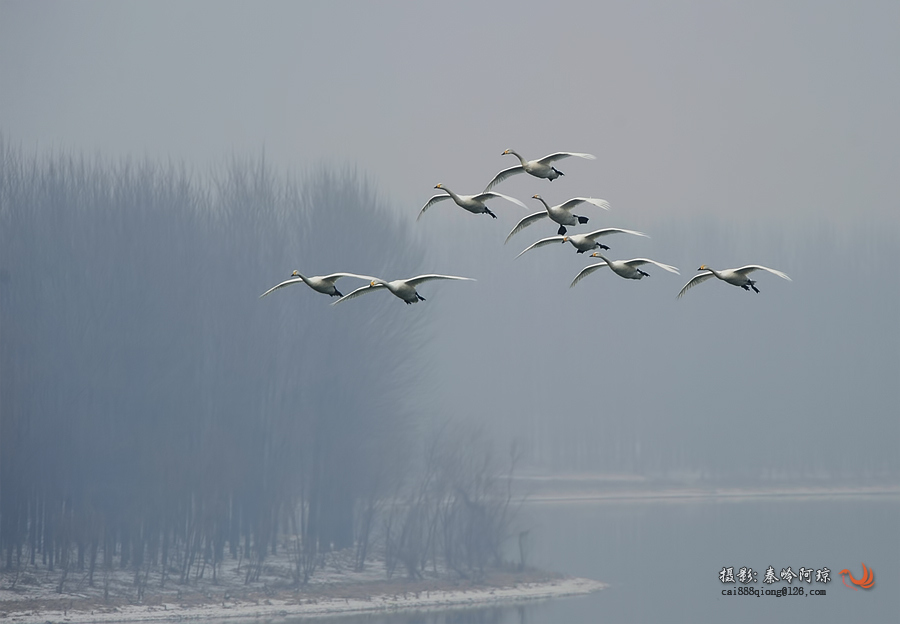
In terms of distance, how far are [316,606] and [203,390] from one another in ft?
49.2

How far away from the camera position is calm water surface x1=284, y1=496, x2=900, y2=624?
178 feet

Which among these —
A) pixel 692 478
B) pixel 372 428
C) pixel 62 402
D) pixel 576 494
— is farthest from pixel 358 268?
pixel 692 478

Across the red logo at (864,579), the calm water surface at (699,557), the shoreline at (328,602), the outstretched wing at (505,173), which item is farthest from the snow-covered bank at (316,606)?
the outstretched wing at (505,173)

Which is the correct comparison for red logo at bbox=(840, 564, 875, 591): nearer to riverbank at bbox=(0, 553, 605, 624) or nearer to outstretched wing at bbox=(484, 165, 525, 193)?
riverbank at bbox=(0, 553, 605, 624)

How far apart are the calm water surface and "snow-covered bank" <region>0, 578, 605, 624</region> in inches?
44.3

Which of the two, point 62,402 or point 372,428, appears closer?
point 62,402

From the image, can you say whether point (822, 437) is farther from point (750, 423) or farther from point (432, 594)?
point (432, 594)

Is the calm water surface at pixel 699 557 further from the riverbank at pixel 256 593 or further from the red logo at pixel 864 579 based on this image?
the riverbank at pixel 256 593

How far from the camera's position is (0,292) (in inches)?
2360

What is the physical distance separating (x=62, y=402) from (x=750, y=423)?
60177mm

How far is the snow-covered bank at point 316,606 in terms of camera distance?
47.7 metres

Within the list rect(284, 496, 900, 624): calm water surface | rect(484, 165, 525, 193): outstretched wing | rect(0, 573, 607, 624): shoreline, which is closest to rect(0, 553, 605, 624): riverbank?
rect(0, 573, 607, 624): shoreline

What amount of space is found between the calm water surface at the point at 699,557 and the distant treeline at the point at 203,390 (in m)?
6.08

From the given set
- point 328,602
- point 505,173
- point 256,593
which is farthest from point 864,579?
point 505,173
